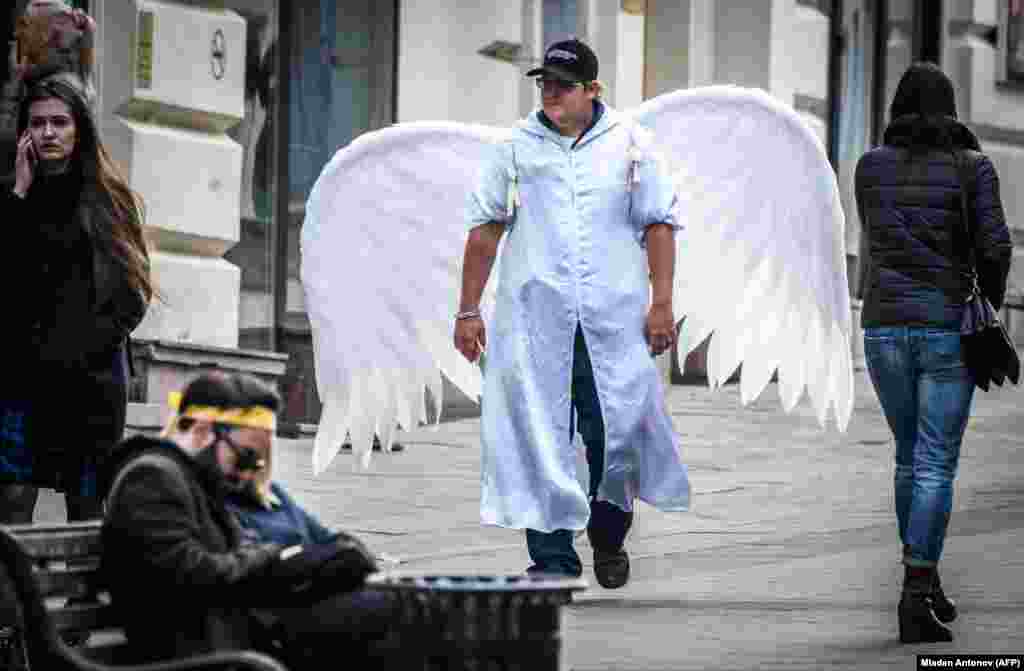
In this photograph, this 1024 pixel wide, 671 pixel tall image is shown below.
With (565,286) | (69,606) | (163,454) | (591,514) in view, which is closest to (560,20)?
(591,514)

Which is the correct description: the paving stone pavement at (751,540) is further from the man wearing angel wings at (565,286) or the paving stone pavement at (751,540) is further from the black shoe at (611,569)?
the man wearing angel wings at (565,286)

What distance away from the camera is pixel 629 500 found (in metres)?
8.80

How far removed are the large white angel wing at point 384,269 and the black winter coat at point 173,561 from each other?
192 inches

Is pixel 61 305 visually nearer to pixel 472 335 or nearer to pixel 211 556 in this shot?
pixel 472 335

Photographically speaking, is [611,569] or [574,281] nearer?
[574,281]

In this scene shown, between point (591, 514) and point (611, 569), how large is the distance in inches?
7.9

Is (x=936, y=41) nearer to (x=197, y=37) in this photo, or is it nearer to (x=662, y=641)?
(x=197, y=37)

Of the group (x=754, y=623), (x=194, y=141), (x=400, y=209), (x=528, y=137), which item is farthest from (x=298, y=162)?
(x=754, y=623)

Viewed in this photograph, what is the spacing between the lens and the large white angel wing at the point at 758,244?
31.2ft

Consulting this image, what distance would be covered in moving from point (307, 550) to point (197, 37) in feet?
28.0

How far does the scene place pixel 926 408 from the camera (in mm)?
7953

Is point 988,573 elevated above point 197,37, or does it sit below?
below

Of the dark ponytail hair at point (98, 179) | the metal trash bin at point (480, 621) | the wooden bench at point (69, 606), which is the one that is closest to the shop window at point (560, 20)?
the dark ponytail hair at point (98, 179)

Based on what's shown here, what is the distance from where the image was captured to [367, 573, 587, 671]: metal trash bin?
4.57 meters
